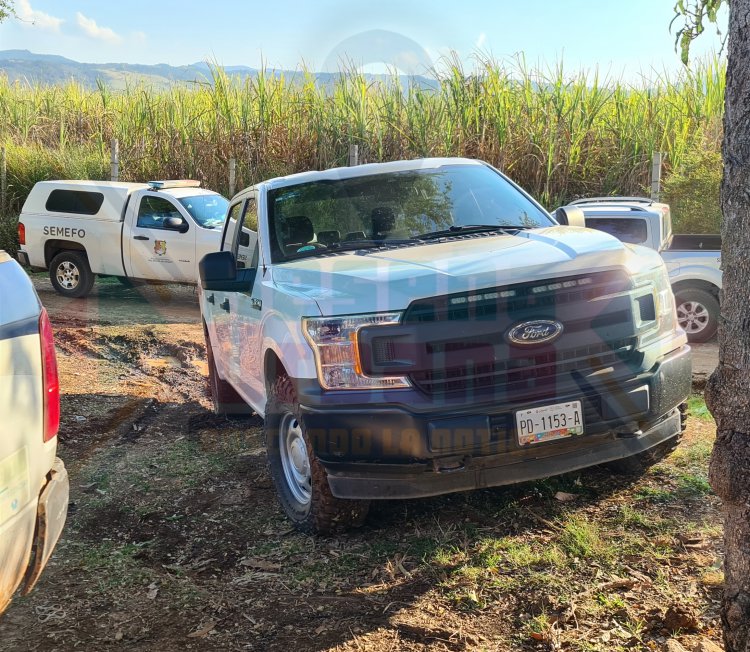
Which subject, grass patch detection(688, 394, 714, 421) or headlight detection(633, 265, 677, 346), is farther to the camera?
grass patch detection(688, 394, 714, 421)

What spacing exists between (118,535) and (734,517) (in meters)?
3.15

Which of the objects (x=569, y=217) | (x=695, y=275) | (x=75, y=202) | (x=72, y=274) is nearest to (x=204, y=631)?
(x=569, y=217)

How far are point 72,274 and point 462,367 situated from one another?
40.2ft

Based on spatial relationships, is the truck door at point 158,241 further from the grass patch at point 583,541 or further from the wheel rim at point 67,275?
the grass patch at point 583,541

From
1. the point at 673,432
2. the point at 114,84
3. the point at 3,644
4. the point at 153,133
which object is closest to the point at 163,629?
the point at 3,644

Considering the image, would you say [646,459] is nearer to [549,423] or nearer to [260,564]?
[549,423]

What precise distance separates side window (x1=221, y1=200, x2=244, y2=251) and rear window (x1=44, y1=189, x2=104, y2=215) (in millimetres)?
8366

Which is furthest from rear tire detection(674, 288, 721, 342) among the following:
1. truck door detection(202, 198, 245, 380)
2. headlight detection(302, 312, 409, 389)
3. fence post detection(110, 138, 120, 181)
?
fence post detection(110, 138, 120, 181)

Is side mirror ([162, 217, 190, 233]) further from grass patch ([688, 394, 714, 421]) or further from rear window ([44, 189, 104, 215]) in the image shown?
grass patch ([688, 394, 714, 421])

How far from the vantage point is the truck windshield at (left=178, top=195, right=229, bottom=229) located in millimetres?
13406

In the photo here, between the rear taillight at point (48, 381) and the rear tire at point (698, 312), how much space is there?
24.9 ft

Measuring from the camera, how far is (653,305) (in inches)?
164

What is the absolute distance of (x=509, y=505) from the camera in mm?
4453

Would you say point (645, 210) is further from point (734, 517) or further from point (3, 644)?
point (3, 644)
